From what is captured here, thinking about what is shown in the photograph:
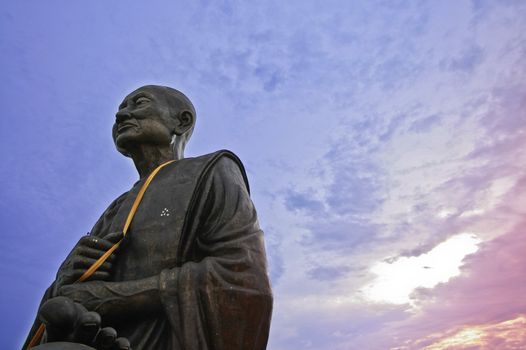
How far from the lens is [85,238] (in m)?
4.23

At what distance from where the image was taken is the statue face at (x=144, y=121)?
5.55 meters

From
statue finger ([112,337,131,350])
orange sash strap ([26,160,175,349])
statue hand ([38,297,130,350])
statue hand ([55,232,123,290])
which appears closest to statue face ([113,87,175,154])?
orange sash strap ([26,160,175,349])

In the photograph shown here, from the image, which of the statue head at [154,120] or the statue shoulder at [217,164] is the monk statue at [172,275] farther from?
the statue head at [154,120]

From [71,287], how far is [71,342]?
74 centimetres

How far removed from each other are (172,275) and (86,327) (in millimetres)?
810

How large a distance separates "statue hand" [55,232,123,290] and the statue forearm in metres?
0.11

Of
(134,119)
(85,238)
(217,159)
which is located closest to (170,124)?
(134,119)

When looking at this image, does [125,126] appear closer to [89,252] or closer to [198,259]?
[89,252]

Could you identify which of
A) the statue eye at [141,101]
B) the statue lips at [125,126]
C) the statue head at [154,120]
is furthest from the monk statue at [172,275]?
the statue eye at [141,101]

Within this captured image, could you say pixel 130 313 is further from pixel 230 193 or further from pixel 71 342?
pixel 230 193

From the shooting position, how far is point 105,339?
340cm

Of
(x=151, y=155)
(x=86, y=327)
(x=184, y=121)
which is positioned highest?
(x=184, y=121)

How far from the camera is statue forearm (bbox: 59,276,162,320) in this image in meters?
3.90

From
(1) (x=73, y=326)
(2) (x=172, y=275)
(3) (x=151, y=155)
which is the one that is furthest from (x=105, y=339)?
(3) (x=151, y=155)
